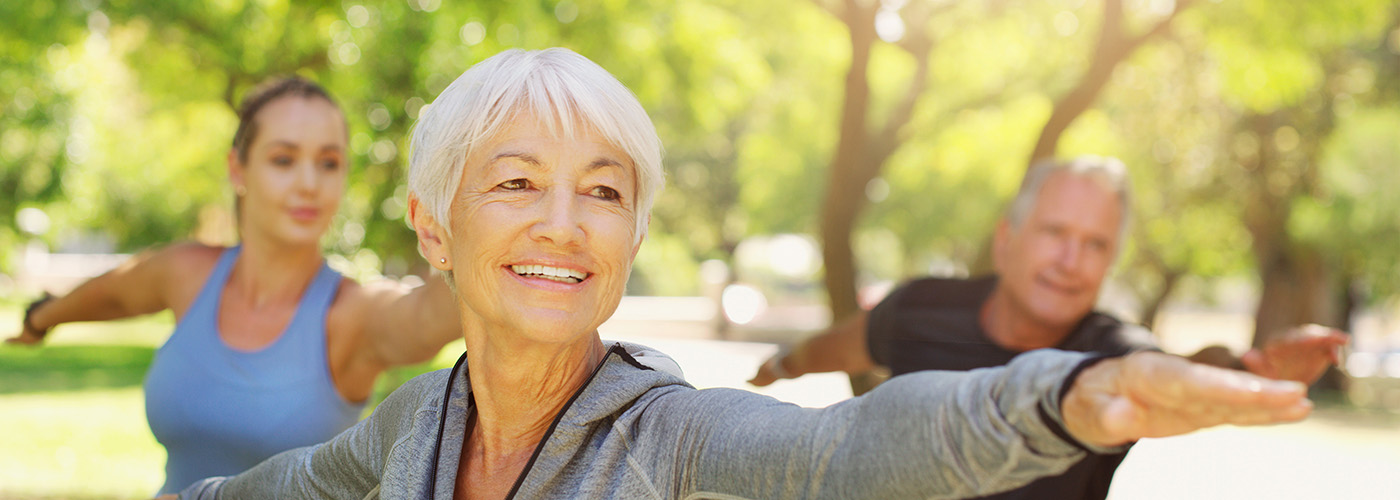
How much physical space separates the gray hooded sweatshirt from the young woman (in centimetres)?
55

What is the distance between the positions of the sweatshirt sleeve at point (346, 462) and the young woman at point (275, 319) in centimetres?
52

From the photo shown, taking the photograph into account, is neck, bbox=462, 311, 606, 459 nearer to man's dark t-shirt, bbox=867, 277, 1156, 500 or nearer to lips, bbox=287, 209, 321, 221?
lips, bbox=287, 209, 321, 221

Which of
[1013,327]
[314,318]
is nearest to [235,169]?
[314,318]

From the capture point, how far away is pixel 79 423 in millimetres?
10719

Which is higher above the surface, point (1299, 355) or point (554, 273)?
point (554, 273)

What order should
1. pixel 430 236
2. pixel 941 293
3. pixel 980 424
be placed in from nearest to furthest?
1. pixel 980 424
2. pixel 430 236
3. pixel 941 293

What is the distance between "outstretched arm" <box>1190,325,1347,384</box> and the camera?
2.44m

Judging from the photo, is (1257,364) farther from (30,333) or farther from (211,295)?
(30,333)

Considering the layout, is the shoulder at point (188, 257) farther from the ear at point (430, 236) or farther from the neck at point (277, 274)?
the ear at point (430, 236)

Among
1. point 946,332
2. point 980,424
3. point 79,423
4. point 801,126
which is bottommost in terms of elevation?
point 79,423

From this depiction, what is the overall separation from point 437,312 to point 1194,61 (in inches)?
685

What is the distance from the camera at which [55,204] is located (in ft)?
52.9

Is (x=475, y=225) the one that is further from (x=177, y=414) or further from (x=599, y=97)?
(x=177, y=414)

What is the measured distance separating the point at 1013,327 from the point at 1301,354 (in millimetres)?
1088
